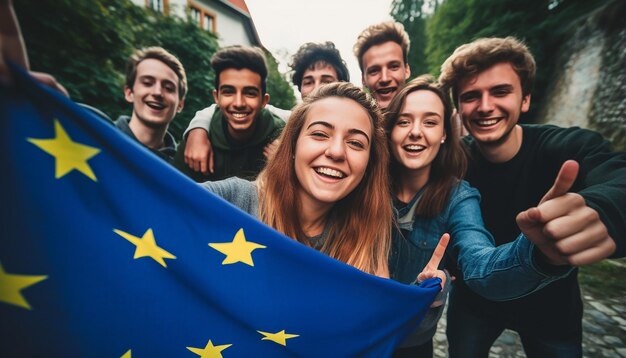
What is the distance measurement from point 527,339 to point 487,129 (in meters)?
1.44

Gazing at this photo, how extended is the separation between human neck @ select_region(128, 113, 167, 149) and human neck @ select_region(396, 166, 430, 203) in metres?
2.50

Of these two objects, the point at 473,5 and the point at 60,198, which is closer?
the point at 60,198

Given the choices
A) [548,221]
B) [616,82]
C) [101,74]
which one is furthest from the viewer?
[616,82]

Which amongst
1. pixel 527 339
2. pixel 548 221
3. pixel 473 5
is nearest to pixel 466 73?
pixel 548 221

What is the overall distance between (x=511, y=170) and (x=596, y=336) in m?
2.71

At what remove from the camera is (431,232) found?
1798 millimetres

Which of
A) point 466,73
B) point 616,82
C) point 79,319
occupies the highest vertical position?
point 616,82

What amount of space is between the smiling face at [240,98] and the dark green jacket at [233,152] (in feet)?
0.34

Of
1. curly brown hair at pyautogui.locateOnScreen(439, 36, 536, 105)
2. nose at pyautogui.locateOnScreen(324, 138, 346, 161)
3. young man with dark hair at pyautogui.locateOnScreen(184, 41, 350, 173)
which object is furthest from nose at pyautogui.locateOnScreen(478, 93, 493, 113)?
young man with dark hair at pyautogui.locateOnScreen(184, 41, 350, 173)

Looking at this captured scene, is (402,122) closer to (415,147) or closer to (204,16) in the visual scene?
(415,147)

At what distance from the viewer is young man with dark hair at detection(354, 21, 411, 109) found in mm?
2779

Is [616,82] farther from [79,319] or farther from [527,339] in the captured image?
[79,319]

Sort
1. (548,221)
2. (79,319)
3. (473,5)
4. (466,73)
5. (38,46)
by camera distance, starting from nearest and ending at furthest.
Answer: (548,221) < (79,319) < (466,73) < (38,46) < (473,5)

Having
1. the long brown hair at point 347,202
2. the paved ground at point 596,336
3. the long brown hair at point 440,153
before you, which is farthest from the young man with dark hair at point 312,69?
the paved ground at point 596,336
